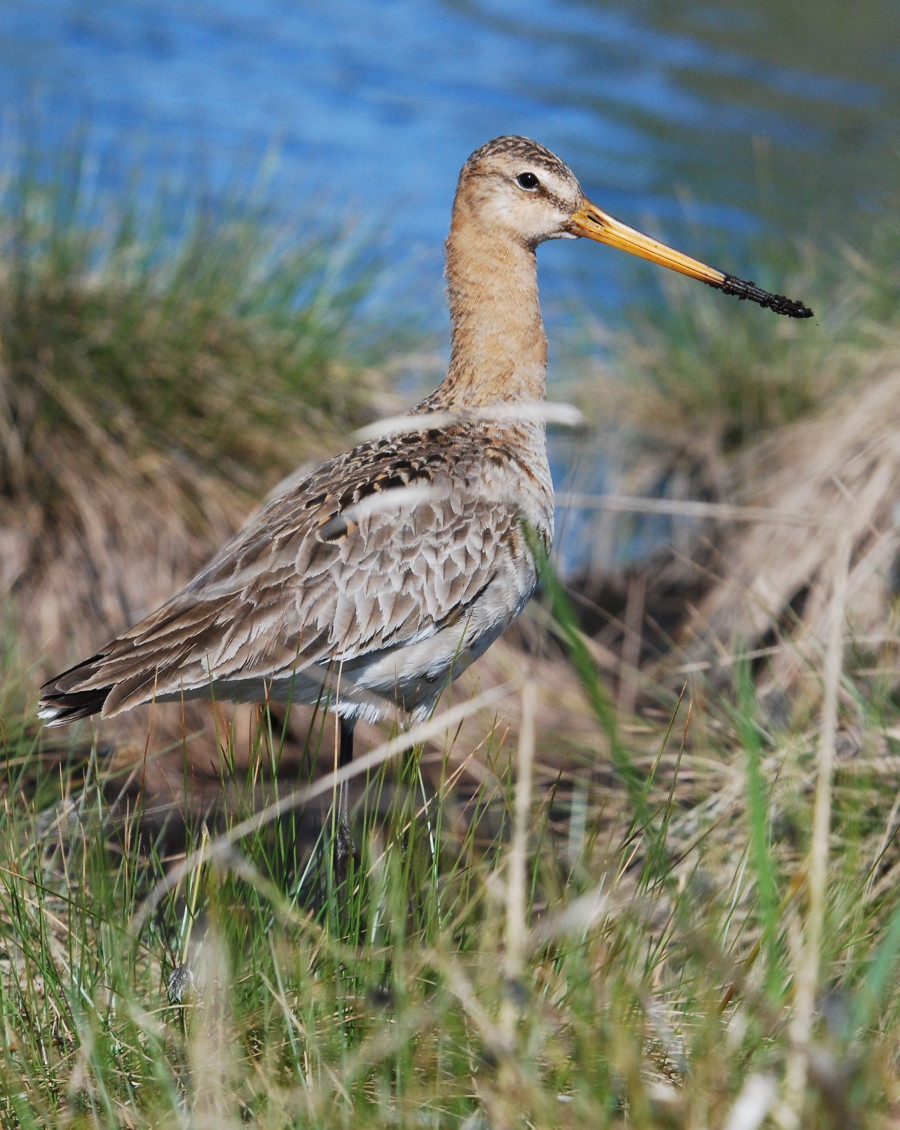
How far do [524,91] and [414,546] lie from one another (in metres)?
11.9

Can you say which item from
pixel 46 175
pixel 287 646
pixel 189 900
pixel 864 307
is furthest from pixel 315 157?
pixel 189 900

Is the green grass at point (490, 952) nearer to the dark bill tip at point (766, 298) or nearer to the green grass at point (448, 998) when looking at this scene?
the green grass at point (448, 998)

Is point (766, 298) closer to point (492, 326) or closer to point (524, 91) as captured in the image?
point (492, 326)

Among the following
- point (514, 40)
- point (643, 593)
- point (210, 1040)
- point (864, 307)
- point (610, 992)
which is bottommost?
point (643, 593)

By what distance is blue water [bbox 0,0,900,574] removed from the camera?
39.1 feet

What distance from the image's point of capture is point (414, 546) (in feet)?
12.5

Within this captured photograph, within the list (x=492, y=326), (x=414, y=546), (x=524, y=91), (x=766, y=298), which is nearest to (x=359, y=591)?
(x=414, y=546)

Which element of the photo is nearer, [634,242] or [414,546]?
[414,546]

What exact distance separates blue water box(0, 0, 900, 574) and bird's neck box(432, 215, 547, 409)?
19.5 feet

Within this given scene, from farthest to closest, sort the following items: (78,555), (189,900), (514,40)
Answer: (514,40) < (78,555) < (189,900)

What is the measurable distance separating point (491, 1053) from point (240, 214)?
463cm

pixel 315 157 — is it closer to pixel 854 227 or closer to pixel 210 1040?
pixel 854 227

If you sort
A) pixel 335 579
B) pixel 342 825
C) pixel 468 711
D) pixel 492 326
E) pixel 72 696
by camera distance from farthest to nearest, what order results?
pixel 492 326 → pixel 335 579 → pixel 342 825 → pixel 72 696 → pixel 468 711

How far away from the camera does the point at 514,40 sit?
16.3 m
